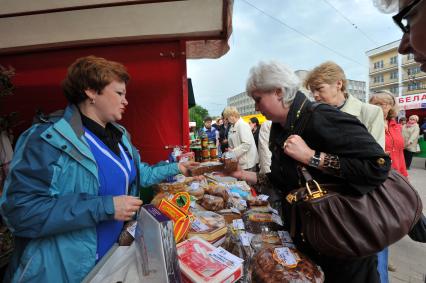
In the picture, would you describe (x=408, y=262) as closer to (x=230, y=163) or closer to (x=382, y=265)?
(x=382, y=265)

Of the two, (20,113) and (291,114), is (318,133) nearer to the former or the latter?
(291,114)

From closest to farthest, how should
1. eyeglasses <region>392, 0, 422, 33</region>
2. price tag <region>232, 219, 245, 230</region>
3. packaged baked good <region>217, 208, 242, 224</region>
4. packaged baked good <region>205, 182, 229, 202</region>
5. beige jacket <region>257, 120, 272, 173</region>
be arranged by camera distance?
eyeglasses <region>392, 0, 422, 33</region>
price tag <region>232, 219, 245, 230</region>
packaged baked good <region>217, 208, 242, 224</region>
packaged baked good <region>205, 182, 229, 202</region>
beige jacket <region>257, 120, 272, 173</region>

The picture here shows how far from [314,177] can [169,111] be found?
276 centimetres

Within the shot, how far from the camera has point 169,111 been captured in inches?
145

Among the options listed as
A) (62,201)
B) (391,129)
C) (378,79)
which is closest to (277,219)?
(62,201)

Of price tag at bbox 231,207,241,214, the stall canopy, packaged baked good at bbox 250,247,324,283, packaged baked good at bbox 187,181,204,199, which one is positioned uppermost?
the stall canopy

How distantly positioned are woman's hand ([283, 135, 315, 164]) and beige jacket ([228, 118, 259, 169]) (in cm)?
306

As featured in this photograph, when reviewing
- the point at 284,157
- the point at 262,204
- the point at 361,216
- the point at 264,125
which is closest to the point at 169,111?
the point at 264,125

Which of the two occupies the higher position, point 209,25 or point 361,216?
point 209,25

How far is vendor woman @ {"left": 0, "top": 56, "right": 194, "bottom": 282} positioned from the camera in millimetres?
1094

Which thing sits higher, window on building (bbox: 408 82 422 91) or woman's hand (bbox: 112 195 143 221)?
window on building (bbox: 408 82 422 91)

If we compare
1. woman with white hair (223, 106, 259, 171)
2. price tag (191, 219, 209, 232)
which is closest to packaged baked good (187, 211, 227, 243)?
price tag (191, 219, 209, 232)

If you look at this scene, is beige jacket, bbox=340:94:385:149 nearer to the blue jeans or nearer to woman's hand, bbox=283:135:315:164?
the blue jeans

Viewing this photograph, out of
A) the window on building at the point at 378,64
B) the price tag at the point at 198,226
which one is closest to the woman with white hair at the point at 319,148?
the price tag at the point at 198,226
